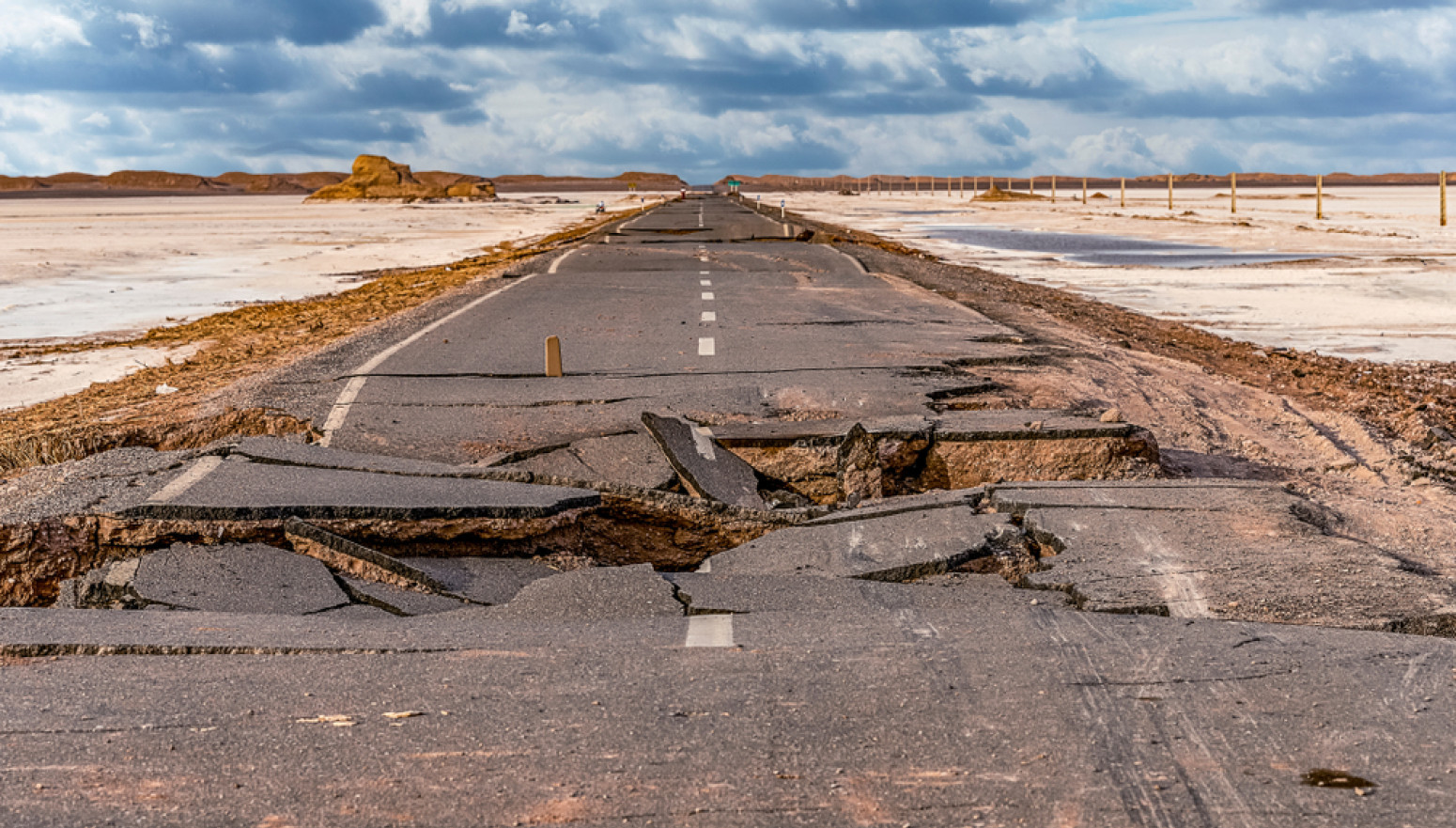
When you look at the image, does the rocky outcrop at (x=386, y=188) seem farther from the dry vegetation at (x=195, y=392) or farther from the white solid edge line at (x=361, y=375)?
the white solid edge line at (x=361, y=375)

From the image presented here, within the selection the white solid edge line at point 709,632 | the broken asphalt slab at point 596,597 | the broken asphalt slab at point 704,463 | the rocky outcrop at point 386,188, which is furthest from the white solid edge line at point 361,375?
the rocky outcrop at point 386,188

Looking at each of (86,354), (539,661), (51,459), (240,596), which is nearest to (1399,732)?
(539,661)

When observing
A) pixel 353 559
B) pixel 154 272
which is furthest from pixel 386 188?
pixel 353 559

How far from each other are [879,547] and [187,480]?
11.6ft

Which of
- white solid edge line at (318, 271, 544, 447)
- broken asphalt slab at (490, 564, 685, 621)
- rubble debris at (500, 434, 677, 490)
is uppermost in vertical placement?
white solid edge line at (318, 271, 544, 447)

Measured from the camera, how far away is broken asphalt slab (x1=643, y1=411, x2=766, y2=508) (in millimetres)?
7020

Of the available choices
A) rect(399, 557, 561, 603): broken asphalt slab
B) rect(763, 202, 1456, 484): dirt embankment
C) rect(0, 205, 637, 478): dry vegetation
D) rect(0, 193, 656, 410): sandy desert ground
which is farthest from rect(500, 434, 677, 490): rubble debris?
rect(0, 193, 656, 410): sandy desert ground

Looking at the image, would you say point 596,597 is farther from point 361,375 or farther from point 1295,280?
point 1295,280

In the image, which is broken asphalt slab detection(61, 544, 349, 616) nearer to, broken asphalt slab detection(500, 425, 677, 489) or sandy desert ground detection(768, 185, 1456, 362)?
broken asphalt slab detection(500, 425, 677, 489)

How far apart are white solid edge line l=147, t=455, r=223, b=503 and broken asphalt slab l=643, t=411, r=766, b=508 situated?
8.31ft

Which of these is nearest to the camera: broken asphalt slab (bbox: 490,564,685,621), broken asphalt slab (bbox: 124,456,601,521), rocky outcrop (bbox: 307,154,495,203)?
broken asphalt slab (bbox: 490,564,685,621)

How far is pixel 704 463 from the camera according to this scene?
24.6ft

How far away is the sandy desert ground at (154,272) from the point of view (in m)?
14.5

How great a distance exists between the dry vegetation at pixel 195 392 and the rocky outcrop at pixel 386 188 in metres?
107
